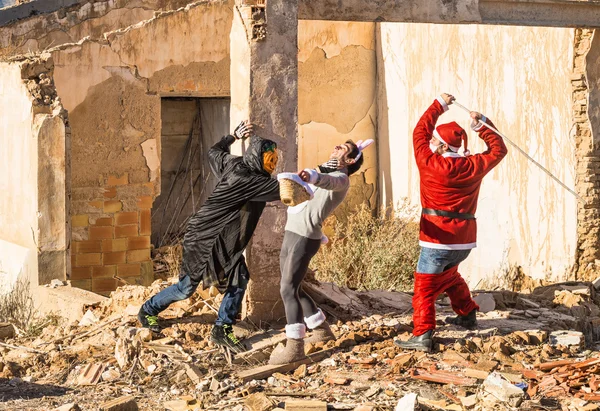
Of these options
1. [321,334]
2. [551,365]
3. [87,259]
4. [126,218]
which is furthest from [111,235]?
[551,365]

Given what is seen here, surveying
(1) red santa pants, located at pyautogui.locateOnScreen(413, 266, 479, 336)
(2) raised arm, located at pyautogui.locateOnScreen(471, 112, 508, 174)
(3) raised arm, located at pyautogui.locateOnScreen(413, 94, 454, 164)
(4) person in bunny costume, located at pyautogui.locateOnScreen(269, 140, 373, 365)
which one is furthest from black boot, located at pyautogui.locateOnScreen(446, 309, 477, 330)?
(4) person in bunny costume, located at pyautogui.locateOnScreen(269, 140, 373, 365)

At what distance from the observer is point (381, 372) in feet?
22.7

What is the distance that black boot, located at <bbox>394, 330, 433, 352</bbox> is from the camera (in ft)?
23.6

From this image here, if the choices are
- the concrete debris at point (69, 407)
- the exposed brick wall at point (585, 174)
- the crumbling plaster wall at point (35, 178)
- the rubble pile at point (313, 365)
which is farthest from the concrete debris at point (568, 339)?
the crumbling plaster wall at point (35, 178)

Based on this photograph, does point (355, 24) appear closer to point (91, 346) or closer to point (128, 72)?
point (128, 72)

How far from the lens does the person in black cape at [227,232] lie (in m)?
7.17

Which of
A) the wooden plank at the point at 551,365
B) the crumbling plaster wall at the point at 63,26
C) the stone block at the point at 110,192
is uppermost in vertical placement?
the crumbling plaster wall at the point at 63,26

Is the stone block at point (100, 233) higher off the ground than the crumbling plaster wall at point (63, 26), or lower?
lower

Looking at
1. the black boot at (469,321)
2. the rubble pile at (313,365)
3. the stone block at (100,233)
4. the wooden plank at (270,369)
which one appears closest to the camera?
the rubble pile at (313,365)

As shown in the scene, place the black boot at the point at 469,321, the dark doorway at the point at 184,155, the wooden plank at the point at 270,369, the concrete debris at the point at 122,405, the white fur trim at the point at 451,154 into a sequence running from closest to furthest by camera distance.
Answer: the concrete debris at the point at 122,405 → the wooden plank at the point at 270,369 → the white fur trim at the point at 451,154 → the black boot at the point at 469,321 → the dark doorway at the point at 184,155

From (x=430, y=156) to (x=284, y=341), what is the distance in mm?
1632

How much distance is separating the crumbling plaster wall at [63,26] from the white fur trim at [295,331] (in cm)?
620

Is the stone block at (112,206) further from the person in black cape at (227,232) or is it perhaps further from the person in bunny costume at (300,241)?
the person in bunny costume at (300,241)

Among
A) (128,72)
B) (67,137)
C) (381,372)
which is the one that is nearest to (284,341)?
(381,372)
